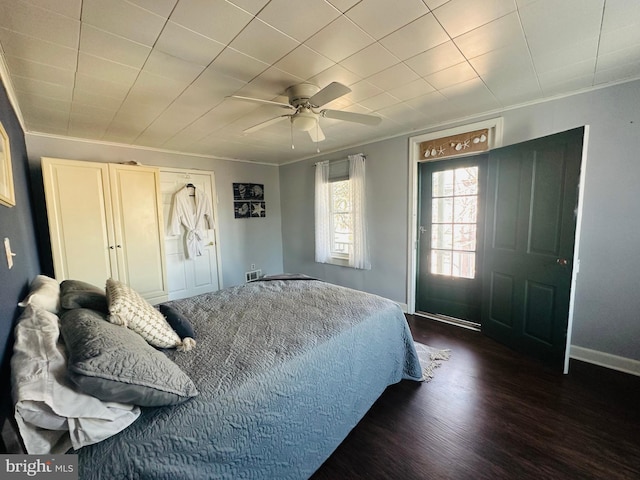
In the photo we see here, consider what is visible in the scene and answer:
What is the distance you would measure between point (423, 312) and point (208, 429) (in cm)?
313

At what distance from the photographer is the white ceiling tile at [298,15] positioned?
1.28 m

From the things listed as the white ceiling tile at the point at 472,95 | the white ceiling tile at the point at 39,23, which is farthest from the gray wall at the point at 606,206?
the white ceiling tile at the point at 39,23

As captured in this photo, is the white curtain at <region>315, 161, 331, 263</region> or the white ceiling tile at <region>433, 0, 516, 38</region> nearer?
the white ceiling tile at <region>433, 0, 516, 38</region>

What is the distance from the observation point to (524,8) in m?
1.34

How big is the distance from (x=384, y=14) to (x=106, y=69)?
5.89ft

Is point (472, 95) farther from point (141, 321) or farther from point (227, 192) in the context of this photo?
point (227, 192)

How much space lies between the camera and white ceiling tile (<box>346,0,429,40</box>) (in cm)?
129

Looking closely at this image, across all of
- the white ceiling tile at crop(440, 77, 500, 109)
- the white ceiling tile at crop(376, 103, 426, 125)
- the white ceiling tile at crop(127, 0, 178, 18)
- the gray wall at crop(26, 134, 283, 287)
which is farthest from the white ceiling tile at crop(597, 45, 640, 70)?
the gray wall at crop(26, 134, 283, 287)

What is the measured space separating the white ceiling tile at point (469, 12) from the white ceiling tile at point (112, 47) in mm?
1668

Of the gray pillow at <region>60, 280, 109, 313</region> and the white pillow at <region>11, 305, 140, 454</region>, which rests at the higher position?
the gray pillow at <region>60, 280, 109, 313</region>

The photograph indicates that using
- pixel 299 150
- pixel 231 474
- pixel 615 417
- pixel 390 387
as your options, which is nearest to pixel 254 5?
pixel 231 474

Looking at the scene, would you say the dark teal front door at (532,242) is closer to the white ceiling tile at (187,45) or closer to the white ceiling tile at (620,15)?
the white ceiling tile at (620,15)

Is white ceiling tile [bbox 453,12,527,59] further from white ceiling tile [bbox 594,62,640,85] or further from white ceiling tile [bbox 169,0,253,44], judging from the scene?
white ceiling tile [bbox 169,0,253,44]

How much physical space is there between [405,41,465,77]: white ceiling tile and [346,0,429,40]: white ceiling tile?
359 millimetres
